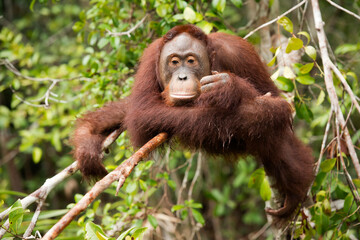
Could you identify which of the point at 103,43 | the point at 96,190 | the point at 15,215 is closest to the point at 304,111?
the point at 103,43

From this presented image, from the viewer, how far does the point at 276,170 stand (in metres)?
3.44

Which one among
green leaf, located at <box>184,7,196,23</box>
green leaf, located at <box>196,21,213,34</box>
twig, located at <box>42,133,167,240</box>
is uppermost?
green leaf, located at <box>184,7,196,23</box>

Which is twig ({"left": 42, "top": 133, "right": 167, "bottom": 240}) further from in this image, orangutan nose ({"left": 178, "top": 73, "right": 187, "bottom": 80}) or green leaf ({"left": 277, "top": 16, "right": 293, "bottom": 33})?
green leaf ({"left": 277, "top": 16, "right": 293, "bottom": 33})

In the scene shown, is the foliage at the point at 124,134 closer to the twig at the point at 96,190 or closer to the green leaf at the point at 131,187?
the green leaf at the point at 131,187

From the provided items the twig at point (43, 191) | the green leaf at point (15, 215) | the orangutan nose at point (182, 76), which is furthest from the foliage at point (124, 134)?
the orangutan nose at point (182, 76)

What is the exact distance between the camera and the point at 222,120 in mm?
2775

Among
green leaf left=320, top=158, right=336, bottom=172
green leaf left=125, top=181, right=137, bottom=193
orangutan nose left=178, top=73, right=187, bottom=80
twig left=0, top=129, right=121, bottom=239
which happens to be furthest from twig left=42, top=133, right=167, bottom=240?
green leaf left=320, top=158, right=336, bottom=172

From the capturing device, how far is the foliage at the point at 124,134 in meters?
3.11

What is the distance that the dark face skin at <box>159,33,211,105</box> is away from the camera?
2953 millimetres

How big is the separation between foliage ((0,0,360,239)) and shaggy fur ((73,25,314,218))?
0.18 m

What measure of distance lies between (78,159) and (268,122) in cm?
127

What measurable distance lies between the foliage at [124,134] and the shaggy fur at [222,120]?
176 mm

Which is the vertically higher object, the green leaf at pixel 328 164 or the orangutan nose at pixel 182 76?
the orangutan nose at pixel 182 76

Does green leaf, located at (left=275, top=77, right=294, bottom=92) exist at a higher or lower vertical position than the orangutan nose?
lower
